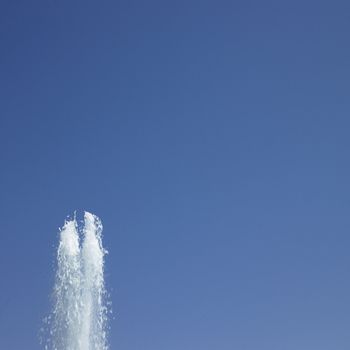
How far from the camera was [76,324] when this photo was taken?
241ft

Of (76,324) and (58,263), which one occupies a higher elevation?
(58,263)

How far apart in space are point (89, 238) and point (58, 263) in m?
5.16

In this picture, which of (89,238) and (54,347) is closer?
(54,347)

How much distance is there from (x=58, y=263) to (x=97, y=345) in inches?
396

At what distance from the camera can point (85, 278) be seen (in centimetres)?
7731

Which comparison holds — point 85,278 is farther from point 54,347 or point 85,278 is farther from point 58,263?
point 54,347

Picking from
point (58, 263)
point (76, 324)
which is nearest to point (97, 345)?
point (76, 324)

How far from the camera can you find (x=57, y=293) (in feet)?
248

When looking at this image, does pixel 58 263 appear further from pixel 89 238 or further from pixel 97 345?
pixel 97 345

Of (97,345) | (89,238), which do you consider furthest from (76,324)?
(89,238)

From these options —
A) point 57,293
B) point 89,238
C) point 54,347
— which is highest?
point 89,238

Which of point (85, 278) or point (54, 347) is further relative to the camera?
point (85, 278)

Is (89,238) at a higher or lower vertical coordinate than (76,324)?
higher

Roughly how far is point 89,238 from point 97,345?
1293 cm
